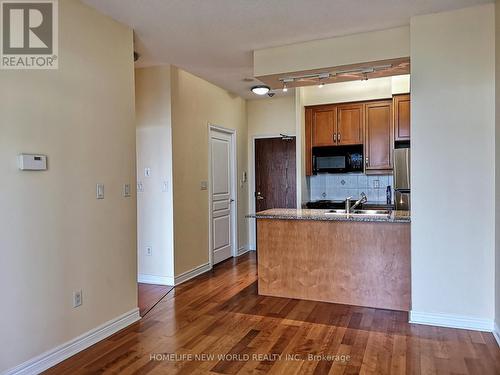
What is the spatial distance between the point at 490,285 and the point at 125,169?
3.15 meters

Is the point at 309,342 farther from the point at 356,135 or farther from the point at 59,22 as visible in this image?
the point at 356,135

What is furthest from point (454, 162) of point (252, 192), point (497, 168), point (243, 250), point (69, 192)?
point (243, 250)

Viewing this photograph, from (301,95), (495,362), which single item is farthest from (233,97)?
(495,362)

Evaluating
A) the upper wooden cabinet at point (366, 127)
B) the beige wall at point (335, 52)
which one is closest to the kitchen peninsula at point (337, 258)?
the beige wall at point (335, 52)

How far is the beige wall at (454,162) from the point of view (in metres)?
2.92

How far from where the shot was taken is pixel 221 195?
221 inches

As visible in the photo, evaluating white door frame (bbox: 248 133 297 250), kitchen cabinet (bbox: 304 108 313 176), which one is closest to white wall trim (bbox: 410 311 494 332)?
kitchen cabinet (bbox: 304 108 313 176)

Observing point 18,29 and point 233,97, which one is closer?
point 18,29

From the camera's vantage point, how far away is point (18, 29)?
2.35 metres

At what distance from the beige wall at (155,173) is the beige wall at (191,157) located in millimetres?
88

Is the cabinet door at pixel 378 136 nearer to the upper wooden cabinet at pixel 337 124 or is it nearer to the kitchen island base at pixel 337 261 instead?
the upper wooden cabinet at pixel 337 124

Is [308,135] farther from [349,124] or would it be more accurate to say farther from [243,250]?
[243,250]

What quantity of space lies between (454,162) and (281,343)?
2.00 metres

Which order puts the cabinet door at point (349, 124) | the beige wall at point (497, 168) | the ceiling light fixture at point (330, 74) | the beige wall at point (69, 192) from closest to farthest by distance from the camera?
the beige wall at point (69, 192)
the beige wall at point (497, 168)
the ceiling light fixture at point (330, 74)
the cabinet door at point (349, 124)
